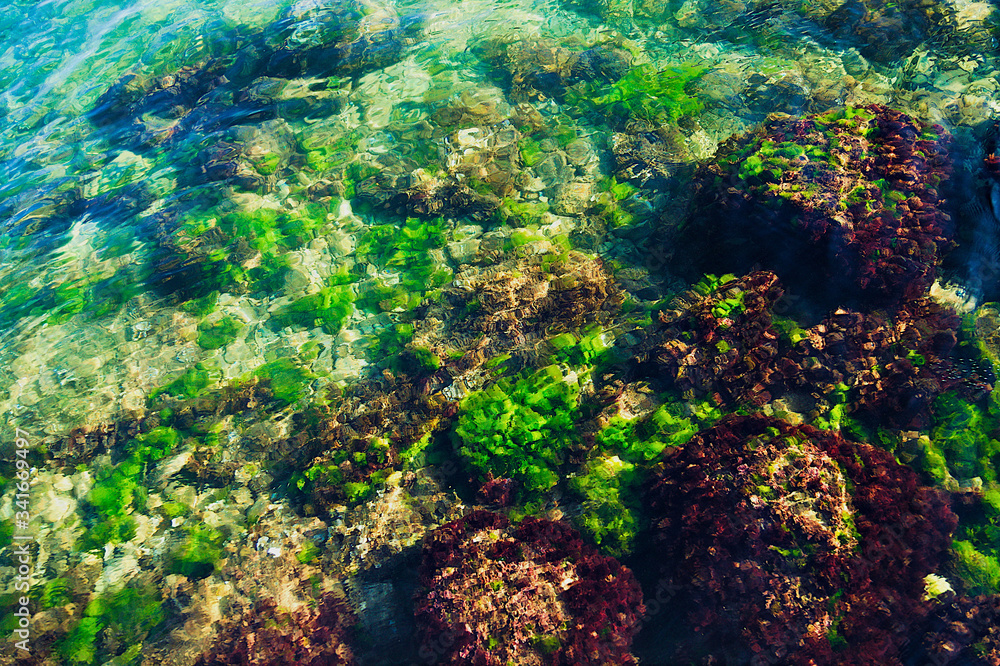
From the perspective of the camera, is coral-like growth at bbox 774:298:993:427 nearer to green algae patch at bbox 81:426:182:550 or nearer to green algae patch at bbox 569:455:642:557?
green algae patch at bbox 569:455:642:557

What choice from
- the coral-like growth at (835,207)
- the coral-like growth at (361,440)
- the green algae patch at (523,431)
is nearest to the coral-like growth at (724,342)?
the coral-like growth at (835,207)

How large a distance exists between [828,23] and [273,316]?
11.3 meters

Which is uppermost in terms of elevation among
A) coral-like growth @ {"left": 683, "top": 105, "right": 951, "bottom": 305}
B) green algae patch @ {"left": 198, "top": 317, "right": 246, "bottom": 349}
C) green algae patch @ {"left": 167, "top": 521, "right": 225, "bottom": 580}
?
coral-like growth @ {"left": 683, "top": 105, "right": 951, "bottom": 305}

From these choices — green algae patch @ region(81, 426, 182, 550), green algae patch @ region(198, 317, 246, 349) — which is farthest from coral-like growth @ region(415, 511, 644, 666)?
green algae patch @ region(198, 317, 246, 349)

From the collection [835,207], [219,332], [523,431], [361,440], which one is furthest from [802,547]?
[219,332]

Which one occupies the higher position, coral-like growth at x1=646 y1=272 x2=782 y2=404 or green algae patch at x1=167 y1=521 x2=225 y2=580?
coral-like growth at x1=646 y1=272 x2=782 y2=404

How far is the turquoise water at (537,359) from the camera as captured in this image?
501 cm

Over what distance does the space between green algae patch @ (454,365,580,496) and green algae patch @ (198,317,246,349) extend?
156 inches

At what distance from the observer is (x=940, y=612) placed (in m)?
4.74

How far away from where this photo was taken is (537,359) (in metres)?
7.04

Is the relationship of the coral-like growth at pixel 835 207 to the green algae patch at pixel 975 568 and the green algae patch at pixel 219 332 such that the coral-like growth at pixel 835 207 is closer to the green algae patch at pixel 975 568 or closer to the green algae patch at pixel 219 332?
the green algae patch at pixel 975 568

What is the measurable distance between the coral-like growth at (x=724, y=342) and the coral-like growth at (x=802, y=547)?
0.84 meters

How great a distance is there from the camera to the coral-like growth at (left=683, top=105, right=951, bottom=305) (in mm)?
6215

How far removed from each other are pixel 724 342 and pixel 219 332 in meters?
7.07
